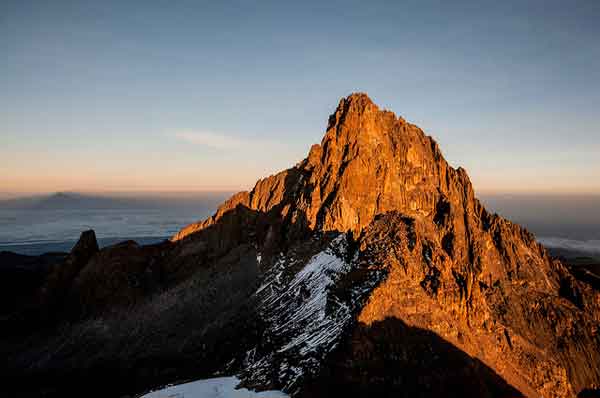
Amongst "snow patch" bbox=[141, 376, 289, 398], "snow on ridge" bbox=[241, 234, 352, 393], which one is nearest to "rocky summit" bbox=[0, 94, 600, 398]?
"snow on ridge" bbox=[241, 234, 352, 393]

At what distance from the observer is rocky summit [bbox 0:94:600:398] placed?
216 ft

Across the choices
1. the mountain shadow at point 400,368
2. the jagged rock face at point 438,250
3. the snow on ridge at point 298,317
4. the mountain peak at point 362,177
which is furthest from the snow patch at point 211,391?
the mountain peak at point 362,177

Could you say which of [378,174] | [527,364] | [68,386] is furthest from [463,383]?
[68,386]

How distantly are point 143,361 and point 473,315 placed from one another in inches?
2504

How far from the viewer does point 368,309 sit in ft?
218

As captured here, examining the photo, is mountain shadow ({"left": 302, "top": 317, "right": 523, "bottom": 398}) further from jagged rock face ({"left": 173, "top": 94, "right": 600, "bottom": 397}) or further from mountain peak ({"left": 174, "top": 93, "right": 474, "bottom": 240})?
mountain peak ({"left": 174, "top": 93, "right": 474, "bottom": 240})

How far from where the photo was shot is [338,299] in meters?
74.1

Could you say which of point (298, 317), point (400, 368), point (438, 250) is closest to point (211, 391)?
point (298, 317)

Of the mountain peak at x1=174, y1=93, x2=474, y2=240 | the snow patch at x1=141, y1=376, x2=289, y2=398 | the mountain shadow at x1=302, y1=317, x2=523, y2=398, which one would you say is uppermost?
the mountain peak at x1=174, y1=93, x2=474, y2=240

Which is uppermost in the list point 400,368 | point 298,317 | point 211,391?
point 298,317

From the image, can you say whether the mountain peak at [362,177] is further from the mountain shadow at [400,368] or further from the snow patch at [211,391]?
the snow patch at [211,391]

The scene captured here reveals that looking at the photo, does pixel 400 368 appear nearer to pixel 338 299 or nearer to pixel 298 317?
pixel 338 299

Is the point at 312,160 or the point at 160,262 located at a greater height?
the point at 312,160

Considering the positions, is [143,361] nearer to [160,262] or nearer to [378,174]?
[160,262]
